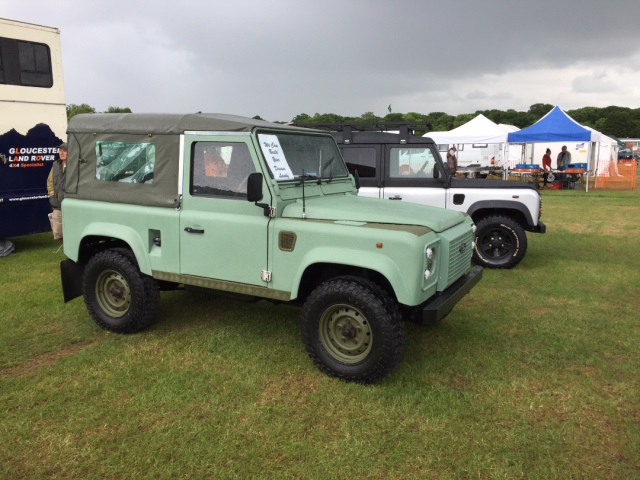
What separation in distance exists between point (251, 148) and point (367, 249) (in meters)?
1.37

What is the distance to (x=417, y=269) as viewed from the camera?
12.4ft

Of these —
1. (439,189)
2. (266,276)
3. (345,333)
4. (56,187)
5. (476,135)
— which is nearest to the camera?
(345,333)

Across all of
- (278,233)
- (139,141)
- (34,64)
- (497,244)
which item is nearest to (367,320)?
(278,233)

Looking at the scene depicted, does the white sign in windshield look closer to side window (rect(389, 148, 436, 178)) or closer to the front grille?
the front grille

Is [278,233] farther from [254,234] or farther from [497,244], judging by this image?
[497,244]

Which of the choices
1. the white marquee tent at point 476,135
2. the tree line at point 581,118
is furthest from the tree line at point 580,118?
the white marquee tent at point 476,135

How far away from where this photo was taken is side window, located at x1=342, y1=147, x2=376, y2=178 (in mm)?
8344

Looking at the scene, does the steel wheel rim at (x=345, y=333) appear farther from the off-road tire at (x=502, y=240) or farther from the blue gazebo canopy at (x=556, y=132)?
the blue gazebo canopy at (x=556, y=132)

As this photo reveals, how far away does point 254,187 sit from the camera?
4059 millimetres

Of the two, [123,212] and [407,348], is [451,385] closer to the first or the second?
[407,348]

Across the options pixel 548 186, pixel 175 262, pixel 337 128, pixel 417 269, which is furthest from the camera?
pixel 548 186

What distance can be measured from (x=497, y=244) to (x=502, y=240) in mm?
104

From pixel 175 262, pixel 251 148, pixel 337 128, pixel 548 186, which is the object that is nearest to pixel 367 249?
pixel 251 148

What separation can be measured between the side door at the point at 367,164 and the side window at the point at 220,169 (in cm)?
397
